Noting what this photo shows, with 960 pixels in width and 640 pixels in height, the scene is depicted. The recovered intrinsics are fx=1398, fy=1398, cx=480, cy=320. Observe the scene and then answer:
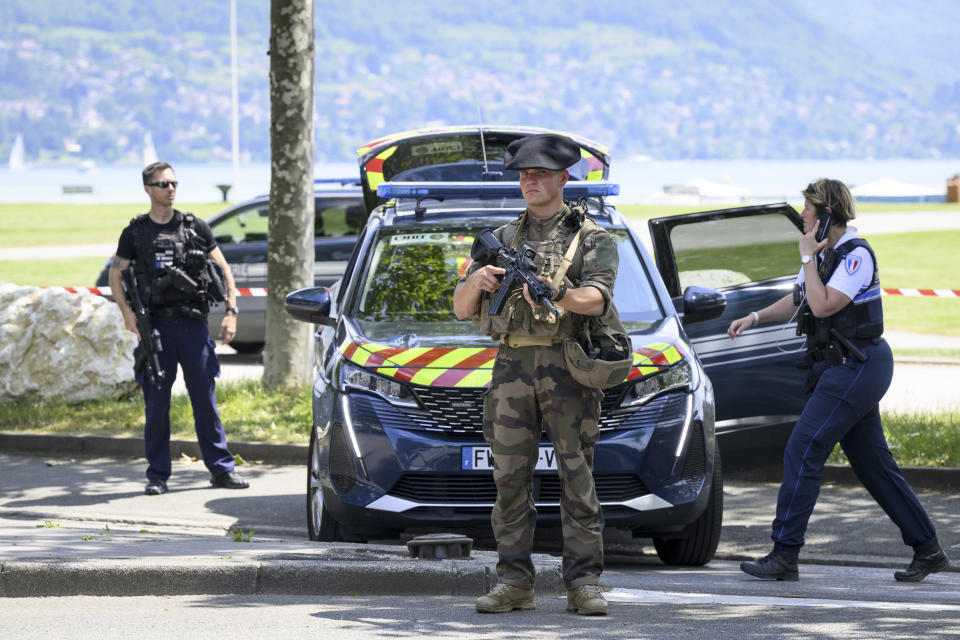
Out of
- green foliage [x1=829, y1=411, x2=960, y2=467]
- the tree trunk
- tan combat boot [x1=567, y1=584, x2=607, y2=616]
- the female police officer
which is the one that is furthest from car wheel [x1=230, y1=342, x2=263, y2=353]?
tan combat boot [x1=567, y1=584, x2=607, y2=616]

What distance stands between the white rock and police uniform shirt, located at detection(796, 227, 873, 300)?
647 centimetres

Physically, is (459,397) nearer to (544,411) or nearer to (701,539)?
(544,411)

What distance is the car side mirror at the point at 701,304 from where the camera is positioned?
280 inches

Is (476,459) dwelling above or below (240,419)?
above

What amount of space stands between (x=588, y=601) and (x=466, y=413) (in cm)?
118

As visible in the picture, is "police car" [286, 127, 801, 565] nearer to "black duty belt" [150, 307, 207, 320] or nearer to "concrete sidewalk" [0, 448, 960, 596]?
"concrete sidewalk" [0, 448, 960, 596]

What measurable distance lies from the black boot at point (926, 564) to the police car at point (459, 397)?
2.90ft

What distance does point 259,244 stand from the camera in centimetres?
1469

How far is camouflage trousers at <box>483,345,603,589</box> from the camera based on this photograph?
17.1 feet

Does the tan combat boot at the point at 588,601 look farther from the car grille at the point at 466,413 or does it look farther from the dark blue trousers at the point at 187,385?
the dark blue trousers at the point at 187,385

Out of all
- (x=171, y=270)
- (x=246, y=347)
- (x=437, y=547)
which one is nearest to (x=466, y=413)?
(x=437, y=547)

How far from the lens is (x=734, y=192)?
306ft

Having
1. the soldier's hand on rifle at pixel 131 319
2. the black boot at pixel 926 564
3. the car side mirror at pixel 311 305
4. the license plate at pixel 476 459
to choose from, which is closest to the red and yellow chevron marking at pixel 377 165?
the soldier's hand on rifle at pixel 131 319

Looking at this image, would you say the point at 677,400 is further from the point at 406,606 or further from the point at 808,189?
the point at 406,606
